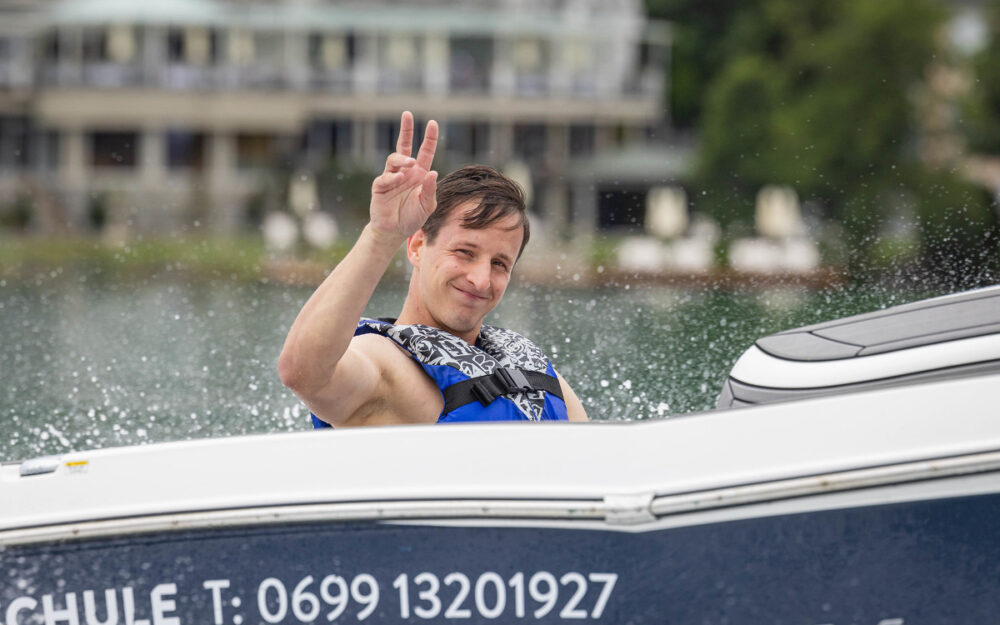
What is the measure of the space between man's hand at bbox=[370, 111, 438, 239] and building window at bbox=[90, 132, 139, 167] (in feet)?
115

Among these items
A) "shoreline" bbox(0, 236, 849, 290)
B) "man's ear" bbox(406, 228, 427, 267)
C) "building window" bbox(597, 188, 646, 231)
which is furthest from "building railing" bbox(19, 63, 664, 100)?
"man's ear" bbox(406, 228, 427, 267)

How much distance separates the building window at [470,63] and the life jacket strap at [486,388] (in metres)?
35.8

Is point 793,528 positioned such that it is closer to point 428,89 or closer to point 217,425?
point 217,425

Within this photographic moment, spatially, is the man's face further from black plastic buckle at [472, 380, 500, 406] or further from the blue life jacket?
black plastic buckle at [472, 380, 500, 406]

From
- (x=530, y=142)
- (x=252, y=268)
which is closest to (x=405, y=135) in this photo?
(x=252, y=268)

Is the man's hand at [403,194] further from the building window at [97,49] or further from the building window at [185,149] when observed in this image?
the building window at [97,49]

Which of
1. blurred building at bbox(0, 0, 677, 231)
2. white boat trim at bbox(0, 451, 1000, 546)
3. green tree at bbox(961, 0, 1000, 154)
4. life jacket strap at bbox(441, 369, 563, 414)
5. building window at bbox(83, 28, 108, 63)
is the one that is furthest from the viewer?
building window at bbox(83, 28, 108, 63)

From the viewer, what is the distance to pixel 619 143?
128 feet

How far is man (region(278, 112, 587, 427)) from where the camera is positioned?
6.64 feet

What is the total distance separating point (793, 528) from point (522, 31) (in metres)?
36.9

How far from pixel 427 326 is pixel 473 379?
0.16 metres

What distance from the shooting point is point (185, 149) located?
3659 cm

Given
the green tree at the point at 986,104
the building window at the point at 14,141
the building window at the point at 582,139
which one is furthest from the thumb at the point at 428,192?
the building window at the point at 14,141

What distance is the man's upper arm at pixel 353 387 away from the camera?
2113mm
